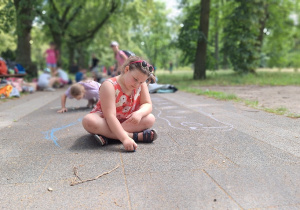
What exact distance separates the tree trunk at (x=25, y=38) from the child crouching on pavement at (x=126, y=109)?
9570mm

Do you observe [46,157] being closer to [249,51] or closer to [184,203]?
[184,203]

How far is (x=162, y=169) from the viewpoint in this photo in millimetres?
2129

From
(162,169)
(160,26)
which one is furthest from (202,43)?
(160,26)

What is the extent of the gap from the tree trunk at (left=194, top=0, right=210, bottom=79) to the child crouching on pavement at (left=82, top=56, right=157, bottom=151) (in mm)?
10708

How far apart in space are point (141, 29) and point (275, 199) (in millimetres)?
24141

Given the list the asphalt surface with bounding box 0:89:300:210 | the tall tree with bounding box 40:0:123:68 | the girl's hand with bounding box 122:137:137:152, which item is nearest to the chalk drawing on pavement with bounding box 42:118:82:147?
the asphalt surface with bounding box 0:89:300:210

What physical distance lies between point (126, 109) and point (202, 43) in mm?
11119

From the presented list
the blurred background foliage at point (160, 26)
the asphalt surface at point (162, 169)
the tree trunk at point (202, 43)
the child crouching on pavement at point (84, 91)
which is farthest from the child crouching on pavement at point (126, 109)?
the tree trunk at point (202, 43)

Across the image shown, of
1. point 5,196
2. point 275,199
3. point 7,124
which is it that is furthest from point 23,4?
point 275,199

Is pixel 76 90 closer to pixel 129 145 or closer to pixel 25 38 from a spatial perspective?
pixel 129 145

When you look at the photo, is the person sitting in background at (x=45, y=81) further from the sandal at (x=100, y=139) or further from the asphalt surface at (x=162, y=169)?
the sandal at (x=100, y=139)

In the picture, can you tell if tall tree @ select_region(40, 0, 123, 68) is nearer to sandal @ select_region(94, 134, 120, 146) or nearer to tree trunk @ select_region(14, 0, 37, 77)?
tree trunk @ select_region(14, 0, 37, 77)

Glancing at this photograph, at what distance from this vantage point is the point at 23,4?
10523 millimetres

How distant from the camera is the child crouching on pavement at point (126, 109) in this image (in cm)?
262
